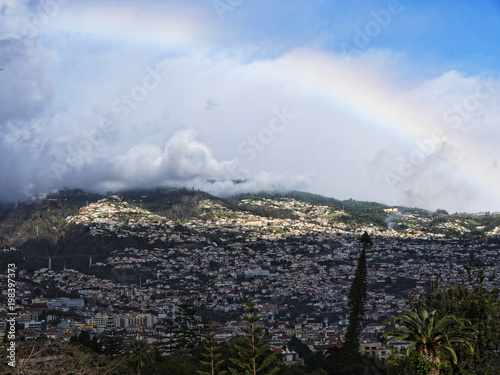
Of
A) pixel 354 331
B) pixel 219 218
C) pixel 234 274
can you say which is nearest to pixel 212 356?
pixel 354 331

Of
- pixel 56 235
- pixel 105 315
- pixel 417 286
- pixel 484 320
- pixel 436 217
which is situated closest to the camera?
pixel 484 320

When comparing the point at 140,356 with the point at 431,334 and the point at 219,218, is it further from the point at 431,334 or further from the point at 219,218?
the point at 219,218

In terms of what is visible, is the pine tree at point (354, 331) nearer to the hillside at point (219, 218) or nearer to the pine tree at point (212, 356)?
the pine tree at point (212, 356)

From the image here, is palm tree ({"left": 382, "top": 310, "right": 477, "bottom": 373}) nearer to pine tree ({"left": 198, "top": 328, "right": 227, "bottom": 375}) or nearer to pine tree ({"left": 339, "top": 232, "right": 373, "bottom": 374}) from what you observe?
pine tree ({"left": 198, "top": 328, "right": 227, "bottom": 375})

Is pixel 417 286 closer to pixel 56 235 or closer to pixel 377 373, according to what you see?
pixel 377 373

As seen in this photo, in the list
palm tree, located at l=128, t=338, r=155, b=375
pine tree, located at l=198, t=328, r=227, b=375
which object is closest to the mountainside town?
palm tree, located at l=128, t=338, r=155, b=375

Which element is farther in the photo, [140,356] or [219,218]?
[219,218]

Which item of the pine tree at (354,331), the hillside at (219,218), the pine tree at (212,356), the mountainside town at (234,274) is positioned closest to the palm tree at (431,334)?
the pine tree at (212,356)

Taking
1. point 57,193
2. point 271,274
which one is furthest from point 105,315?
point 57,193
